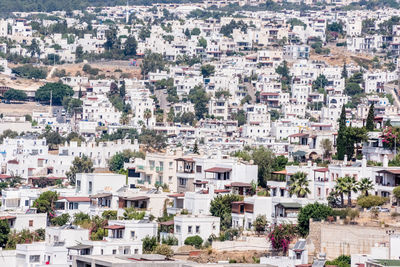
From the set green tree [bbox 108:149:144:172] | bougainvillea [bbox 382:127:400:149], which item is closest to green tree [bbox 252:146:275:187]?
bougainvillea [bbox 382:127:400:149]

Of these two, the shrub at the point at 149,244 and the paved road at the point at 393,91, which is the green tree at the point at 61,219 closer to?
the shrub at the point at 149,244

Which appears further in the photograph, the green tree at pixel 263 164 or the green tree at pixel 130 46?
the green tree at pixel 130 46

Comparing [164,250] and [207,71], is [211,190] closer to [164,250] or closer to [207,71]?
[164,250]

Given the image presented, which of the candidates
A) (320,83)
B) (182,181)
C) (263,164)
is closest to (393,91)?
(320,83)

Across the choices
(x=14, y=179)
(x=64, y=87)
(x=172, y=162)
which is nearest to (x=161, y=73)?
(x=64, y=87)

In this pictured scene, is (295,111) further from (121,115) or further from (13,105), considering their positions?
→ (13,105)

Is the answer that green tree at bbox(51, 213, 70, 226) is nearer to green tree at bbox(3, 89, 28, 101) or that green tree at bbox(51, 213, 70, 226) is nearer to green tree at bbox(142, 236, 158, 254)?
green tree at bbox(142, 236, 158, 254)

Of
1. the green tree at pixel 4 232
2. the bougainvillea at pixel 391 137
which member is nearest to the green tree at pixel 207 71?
the bougainvillea at pixel 391 137
